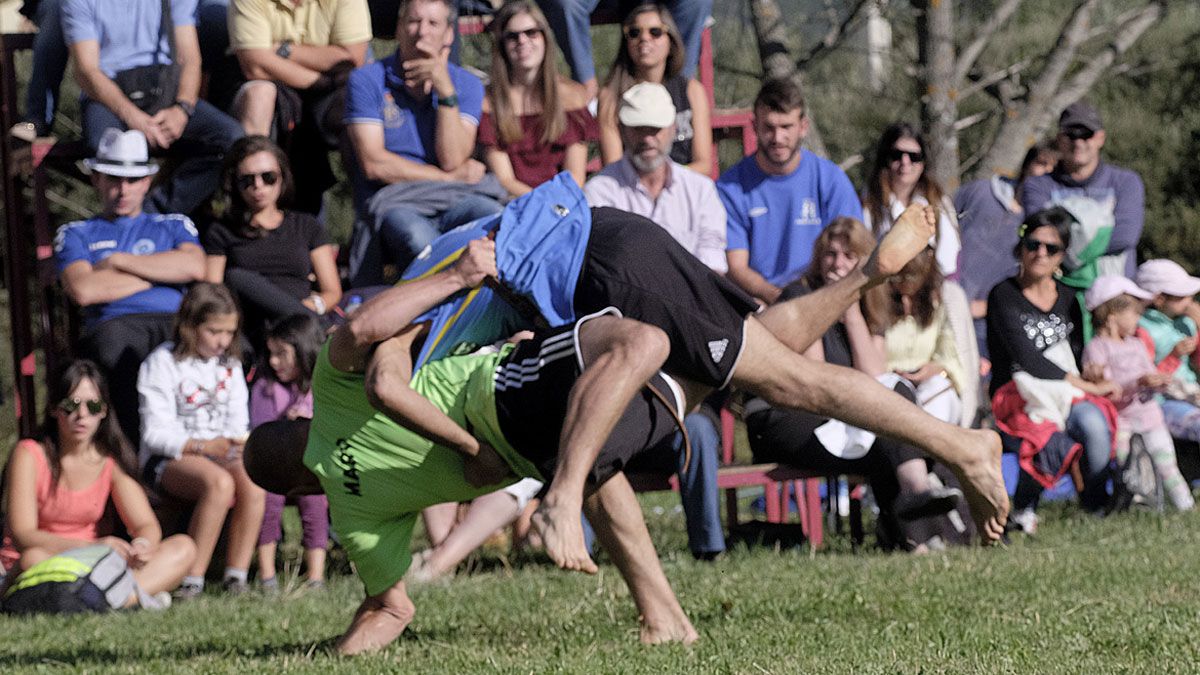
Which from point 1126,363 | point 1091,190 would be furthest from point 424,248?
point 1091,190

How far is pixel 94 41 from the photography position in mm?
9172

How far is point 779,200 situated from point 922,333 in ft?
3.23

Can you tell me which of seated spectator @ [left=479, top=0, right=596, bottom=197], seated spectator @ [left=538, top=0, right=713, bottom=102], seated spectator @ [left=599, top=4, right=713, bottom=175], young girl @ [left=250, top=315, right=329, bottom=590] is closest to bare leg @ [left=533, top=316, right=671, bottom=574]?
young girl @ [left=250, top=315, right=329, bottom=590]

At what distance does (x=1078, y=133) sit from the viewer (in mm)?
Result: 10094

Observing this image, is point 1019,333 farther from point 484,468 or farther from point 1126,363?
point 484,468

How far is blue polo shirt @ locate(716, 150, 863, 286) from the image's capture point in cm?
903

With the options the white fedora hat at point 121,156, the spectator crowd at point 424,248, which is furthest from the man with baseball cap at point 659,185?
the white fedora hat at point 121,156

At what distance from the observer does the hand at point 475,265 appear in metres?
5.45

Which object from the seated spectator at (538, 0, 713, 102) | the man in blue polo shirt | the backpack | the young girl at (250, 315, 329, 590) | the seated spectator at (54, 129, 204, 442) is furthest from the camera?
the seated spectator at (538, 0, 713, 102)

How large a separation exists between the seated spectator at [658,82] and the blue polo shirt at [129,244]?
7.13ft

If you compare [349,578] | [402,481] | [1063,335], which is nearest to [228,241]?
[349,578]

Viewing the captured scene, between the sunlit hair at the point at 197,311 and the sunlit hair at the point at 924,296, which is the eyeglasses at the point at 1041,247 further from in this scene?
the sunlit hair at the point at 197,311

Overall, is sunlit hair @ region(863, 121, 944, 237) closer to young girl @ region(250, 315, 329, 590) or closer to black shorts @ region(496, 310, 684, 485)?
young girl @ region(250, 315, 329, 590)

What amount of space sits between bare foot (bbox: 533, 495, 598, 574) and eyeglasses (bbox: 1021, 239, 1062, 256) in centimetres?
524
